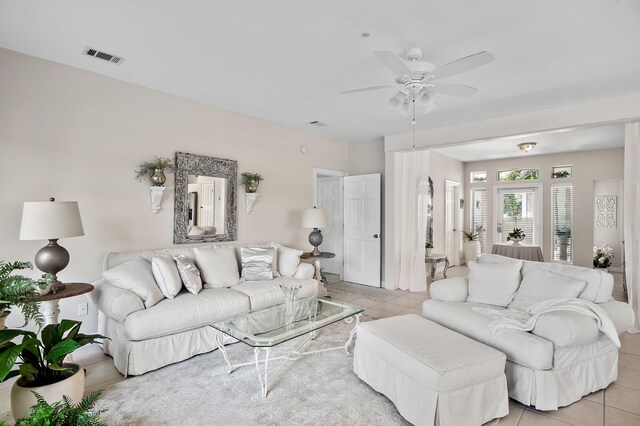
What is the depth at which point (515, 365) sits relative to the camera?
229 centimetres

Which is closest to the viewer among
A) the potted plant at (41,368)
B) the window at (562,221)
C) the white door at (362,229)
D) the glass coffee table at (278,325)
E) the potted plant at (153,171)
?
the potted plant at (41,368)

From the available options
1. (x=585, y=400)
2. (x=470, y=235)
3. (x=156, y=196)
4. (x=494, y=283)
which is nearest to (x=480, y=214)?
(x=470, y=235)

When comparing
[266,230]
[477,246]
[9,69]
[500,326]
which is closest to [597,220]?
[477,246]

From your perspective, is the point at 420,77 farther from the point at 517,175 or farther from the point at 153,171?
the point at 517,175

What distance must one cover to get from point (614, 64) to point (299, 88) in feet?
9.81

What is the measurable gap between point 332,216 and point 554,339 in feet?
14.6

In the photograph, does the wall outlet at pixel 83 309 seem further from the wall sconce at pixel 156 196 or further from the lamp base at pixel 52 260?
the wall sconce at pixel 156 196

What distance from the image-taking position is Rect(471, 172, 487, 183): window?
838 centimetres

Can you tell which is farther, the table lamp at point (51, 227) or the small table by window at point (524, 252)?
the small table by window at point (524, 252)

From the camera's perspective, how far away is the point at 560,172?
24.4ft

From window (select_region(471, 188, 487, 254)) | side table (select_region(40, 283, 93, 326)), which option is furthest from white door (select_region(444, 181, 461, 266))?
side table (select_region(40, 283, 93, 326))

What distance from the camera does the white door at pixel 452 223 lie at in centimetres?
757

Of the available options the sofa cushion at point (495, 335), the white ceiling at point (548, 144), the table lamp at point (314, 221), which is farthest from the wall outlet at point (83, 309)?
the white ceiling at point (548, 144)

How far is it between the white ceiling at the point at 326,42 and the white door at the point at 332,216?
A: 262 cm
